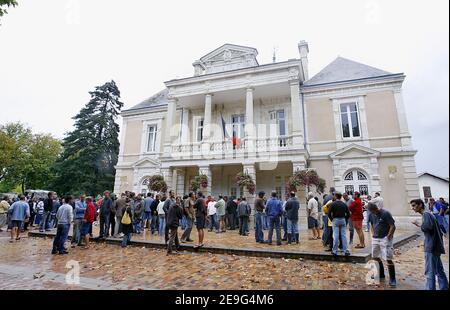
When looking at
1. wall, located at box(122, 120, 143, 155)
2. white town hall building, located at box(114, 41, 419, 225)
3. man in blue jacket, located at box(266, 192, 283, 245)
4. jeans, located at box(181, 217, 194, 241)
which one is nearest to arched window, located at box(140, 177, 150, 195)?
white town hall building, located at box(114, 41, 419, 225)

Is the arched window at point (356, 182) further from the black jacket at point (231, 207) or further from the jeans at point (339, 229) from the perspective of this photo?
the jeans at point (339, 229)

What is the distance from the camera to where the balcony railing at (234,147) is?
15148mm

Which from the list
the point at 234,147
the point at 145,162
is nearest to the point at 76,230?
the point at 234,147

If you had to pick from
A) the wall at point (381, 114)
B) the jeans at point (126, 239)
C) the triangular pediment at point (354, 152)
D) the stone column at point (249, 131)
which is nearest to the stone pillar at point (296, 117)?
the stone column at point (249, 131)

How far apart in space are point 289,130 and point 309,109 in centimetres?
192

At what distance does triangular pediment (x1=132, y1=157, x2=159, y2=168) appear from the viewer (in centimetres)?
1975


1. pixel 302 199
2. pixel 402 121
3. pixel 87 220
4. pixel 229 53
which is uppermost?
pixel 229 53

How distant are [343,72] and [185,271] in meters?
17.3

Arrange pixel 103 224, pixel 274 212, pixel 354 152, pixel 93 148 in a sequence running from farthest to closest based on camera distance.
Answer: pixel 93 148 < pixel 354 152 < pixel 103 224 < pixel 274 212

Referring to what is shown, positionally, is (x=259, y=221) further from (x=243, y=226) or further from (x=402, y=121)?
(x=402, y=121)

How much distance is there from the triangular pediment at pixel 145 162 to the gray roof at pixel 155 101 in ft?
15.7

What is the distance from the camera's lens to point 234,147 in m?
16.1

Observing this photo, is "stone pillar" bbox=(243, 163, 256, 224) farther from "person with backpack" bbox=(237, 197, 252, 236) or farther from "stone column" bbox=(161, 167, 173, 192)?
"stone column" bbox=(161, 167, 173, 192)
